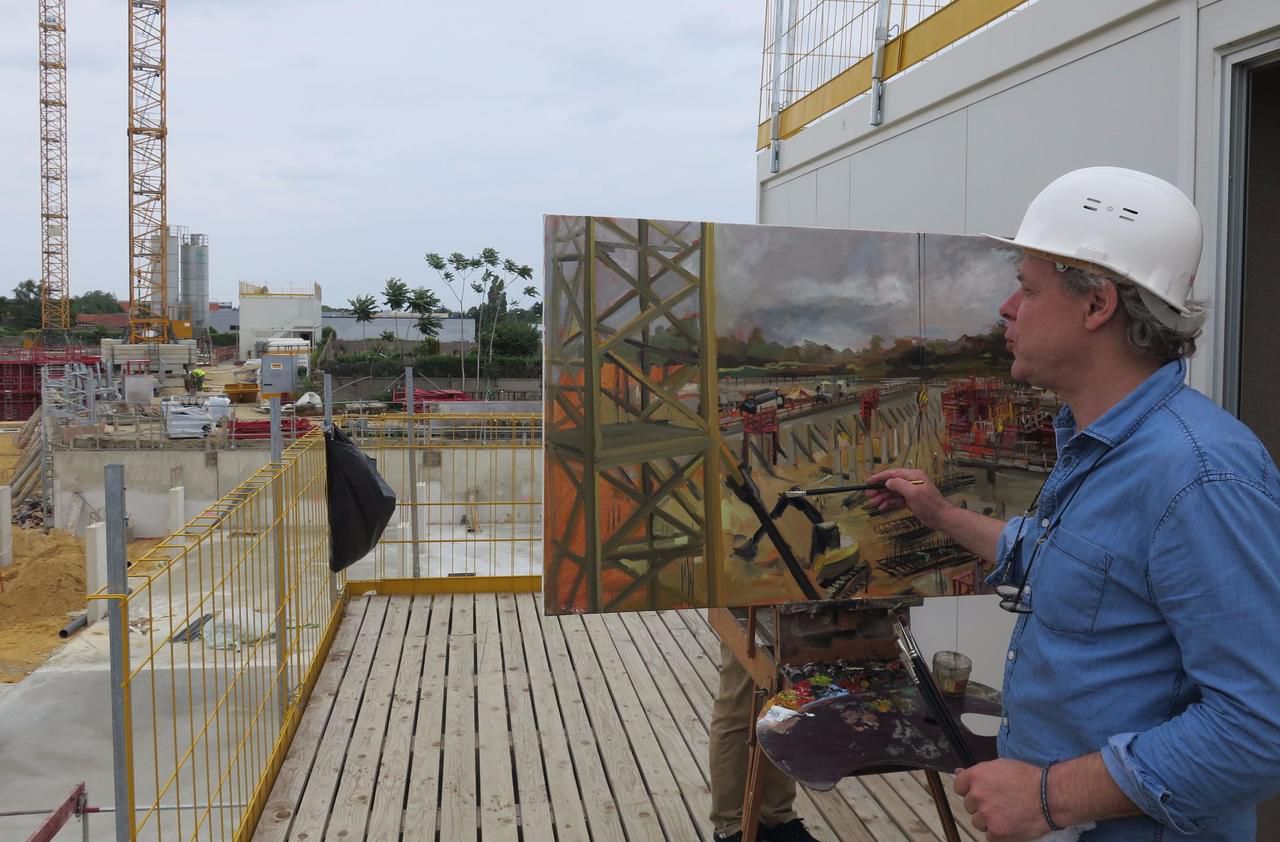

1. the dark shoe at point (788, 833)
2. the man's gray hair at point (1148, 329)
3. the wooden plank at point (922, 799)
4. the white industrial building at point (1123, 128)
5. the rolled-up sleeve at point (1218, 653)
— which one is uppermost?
the white industrial building at point (1123, 128)

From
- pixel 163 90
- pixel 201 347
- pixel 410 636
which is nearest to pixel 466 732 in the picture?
pixel 410 636

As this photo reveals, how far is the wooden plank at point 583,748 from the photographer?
3.23m

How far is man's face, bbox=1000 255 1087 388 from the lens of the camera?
1.31 meters

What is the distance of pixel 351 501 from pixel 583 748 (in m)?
1.95

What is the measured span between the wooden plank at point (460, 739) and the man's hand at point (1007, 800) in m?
2.29

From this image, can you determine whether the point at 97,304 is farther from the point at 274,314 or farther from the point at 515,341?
the point at 515,341

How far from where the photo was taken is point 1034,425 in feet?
8.69

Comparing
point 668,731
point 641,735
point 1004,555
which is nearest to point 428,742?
point 641,735

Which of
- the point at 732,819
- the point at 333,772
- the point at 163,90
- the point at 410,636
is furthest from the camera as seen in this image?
the point at 163,90

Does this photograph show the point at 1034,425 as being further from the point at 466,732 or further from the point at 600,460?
the point at 466,732

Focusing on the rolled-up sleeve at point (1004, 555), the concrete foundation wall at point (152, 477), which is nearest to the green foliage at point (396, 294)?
the concrete foundation wall at point (152, 477)

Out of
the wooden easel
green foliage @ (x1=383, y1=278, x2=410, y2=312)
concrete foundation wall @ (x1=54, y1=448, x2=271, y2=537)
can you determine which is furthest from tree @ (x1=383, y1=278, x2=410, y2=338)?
the wooden easel

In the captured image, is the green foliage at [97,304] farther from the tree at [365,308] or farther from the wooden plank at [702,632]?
the wooden plank at [702,632]

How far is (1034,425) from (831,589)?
0.78 metres
